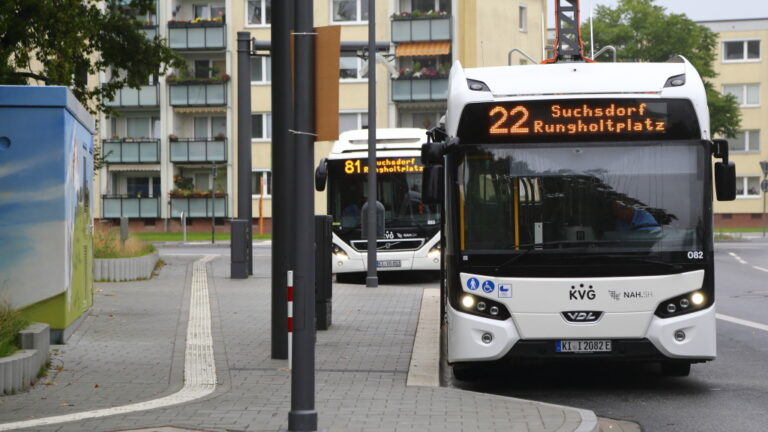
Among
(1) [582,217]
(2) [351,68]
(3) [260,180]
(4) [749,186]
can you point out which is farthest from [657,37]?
(1) [582,217]

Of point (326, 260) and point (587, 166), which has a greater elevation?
point (587, 166)

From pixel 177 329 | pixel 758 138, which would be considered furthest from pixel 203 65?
pixel 177 329

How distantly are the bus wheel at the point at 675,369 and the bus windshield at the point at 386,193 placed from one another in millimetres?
13853

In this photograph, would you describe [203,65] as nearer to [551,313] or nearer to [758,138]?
[758,138]

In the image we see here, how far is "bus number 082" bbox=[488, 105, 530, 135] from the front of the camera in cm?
1099

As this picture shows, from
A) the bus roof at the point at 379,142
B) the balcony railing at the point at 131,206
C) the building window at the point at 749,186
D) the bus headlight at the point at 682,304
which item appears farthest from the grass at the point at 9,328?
the building window at the point at 749,186

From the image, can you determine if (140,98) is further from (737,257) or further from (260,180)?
(737,257)

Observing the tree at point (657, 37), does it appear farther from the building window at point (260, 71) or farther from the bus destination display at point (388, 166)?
the bus destination display at point (388, 166)

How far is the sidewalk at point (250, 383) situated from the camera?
849 cm

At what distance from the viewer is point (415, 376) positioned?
11.0m

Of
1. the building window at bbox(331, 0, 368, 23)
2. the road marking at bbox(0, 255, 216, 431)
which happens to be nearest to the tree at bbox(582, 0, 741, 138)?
the building window at bbox(331, 0, 368, 23)

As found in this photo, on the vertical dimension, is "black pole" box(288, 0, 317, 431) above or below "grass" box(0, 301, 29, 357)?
above

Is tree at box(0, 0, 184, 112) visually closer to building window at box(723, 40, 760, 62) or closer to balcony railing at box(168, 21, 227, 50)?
balcony railing at box(168, 21, 227, 50)

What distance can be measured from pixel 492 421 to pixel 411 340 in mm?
5423
